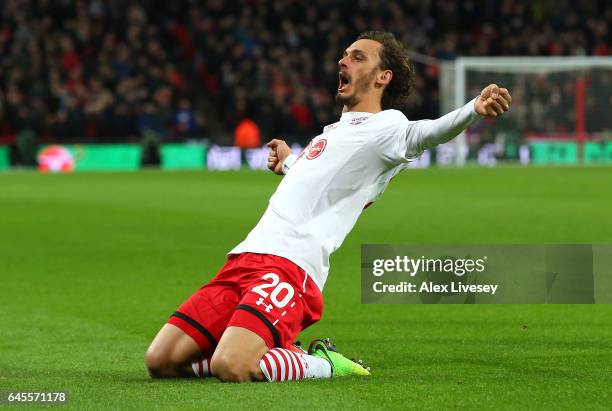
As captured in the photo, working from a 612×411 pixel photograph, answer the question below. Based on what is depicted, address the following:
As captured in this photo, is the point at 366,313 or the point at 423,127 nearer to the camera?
the point at 423,127

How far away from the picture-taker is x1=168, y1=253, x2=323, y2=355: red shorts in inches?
239

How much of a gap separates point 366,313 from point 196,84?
86.6ft

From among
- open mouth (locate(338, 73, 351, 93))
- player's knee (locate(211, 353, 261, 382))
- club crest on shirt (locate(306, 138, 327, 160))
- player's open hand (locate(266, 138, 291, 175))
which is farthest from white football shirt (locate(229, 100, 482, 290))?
player's knee (locate(211, 353, 261, 382))

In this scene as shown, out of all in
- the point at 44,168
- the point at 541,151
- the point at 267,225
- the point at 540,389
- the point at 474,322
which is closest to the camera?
the point at 540,389

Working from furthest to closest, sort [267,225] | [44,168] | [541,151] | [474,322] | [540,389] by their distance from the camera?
[541,151], [44,168], [474,322], [267,225], [540,389]

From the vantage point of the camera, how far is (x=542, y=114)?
33781 millimetres

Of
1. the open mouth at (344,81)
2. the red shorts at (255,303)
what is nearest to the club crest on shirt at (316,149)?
the open mouth at (344,81)

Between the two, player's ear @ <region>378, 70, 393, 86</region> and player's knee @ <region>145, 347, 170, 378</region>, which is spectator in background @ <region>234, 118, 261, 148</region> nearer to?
player's ear @ <region>378, 70, 393, 86</region>

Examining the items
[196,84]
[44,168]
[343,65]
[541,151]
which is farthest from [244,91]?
[343,65]

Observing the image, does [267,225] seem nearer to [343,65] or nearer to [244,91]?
[343,65]

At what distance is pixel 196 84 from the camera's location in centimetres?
3509

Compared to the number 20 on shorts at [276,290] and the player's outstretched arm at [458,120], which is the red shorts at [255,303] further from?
the player's outstretched arm at [458,120]

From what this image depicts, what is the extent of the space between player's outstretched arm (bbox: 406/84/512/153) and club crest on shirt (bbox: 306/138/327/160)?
1.57 feet

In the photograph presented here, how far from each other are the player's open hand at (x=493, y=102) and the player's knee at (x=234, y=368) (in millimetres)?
1546
